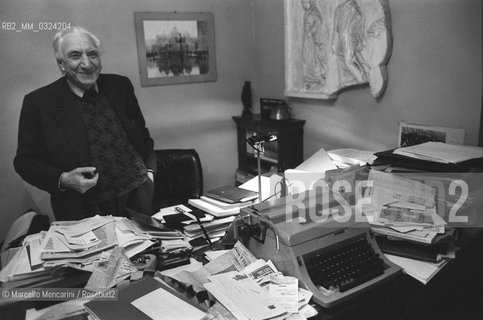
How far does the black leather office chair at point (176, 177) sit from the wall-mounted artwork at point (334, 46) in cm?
101

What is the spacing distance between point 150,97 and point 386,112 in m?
1.79

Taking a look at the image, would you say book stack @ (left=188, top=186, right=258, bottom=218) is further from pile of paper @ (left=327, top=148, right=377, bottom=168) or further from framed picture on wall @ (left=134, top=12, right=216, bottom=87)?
framed picture on wall @ (left=134, top=12, right=216, bottom=87)

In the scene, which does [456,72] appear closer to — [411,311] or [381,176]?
[381,176]

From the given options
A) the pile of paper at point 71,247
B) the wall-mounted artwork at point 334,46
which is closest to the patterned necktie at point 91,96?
the pile of paper at point 71,247

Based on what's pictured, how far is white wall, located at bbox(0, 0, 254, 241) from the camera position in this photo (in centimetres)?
263

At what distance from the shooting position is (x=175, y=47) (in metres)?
3.15

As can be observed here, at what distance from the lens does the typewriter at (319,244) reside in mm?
1240

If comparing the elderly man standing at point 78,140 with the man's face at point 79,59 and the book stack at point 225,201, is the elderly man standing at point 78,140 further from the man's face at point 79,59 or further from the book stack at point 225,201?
the book stack at point 225,201

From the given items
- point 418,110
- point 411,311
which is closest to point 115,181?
point 411,311

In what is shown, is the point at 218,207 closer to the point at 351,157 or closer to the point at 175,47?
the point at 351,157

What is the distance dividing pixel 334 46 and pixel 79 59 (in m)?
1.62

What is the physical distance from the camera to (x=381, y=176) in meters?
1.75

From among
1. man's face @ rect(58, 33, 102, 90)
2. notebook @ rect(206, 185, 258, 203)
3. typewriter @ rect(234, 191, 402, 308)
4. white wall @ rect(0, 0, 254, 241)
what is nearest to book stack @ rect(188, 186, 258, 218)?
notebook @ rect(206, 185, 258, 203)

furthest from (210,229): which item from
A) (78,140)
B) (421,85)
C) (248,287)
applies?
(421,85)
